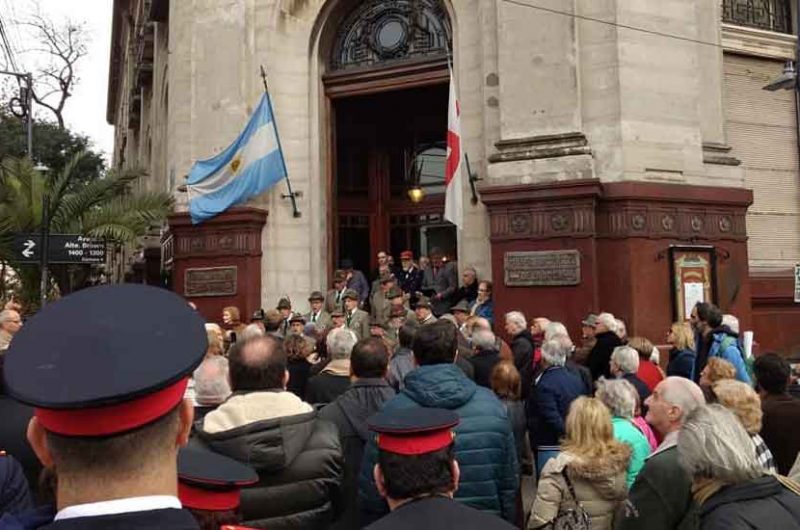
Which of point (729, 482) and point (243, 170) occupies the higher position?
point (243, 170)

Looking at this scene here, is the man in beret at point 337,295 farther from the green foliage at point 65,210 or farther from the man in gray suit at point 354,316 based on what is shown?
the green foliage at point 65,210

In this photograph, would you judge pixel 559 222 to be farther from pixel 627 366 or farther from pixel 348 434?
pixel 348 434

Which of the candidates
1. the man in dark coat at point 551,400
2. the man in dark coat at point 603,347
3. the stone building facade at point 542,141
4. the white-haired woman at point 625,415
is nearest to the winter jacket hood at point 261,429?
the white-haired woman at point 625,415

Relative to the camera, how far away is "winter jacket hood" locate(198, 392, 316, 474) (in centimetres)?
379

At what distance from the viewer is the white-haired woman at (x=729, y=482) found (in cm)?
302

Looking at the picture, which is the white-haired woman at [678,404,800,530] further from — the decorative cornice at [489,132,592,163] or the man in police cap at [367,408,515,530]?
the decorative cornice at [489,132,592,163]

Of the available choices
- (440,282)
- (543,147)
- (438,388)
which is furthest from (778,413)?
(440,282)

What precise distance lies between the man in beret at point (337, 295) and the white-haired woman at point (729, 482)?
9.84 m

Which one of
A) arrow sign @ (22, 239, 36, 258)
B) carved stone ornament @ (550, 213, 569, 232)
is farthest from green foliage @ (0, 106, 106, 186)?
carved stone ornament @ (550, 213, 569, 232)

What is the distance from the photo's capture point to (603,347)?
8711 mm

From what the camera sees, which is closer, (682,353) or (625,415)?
(625,415)

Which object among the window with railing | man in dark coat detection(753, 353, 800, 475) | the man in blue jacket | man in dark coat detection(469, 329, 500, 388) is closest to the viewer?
the man in blue jacket

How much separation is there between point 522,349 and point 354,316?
3.79 metres

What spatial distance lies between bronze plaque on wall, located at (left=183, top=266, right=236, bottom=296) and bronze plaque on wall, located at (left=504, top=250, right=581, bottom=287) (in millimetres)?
5068
